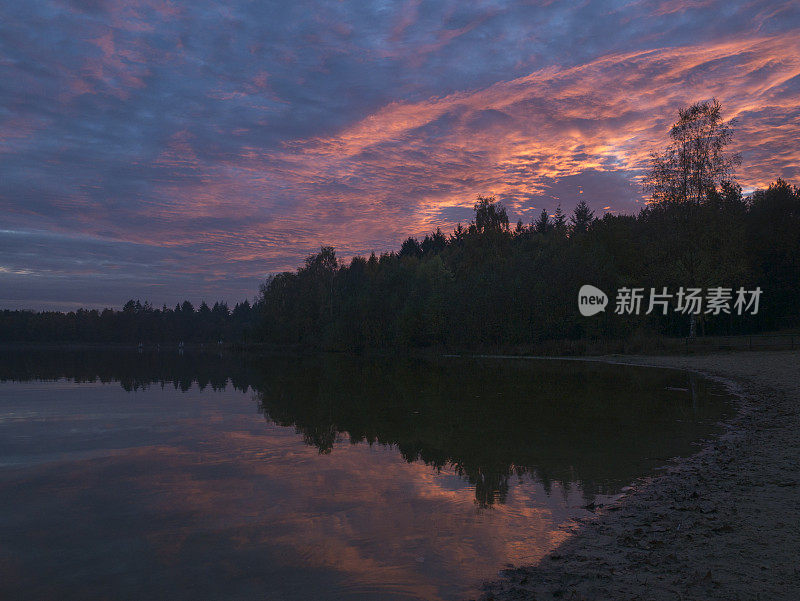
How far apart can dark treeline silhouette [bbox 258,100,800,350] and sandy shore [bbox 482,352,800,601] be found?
127 ft

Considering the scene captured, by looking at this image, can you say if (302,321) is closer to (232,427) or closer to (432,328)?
(432,328)

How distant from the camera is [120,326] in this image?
15412cm

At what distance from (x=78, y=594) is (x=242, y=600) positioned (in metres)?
1.59

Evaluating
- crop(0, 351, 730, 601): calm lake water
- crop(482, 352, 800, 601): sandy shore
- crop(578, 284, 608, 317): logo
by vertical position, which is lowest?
crop(0, 351, 730, 601): calm lake water

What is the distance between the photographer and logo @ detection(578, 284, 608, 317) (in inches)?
2026

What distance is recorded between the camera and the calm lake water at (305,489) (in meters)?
5.12

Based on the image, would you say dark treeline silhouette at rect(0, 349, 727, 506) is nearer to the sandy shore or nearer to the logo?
the sandy shore

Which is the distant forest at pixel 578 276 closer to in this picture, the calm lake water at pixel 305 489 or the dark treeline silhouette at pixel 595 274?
the dark treeline silhouette at pixel 595 274

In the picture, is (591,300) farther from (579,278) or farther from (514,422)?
(514,422)

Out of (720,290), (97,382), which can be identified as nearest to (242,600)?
(97,382)

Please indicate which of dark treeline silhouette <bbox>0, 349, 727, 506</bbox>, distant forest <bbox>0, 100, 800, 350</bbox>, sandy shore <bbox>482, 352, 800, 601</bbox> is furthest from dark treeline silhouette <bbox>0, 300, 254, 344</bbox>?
sandy shore <bbox>482, 352, 800, 601</bbox>

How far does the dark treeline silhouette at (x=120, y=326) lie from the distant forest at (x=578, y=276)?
52.6m

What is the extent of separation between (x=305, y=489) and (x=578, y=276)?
50759 millimetres

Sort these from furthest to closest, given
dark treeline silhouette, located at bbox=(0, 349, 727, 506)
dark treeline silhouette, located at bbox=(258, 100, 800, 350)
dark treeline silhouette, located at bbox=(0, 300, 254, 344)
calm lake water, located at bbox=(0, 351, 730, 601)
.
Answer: dark treeline silhouette, located at bbox=(0, 300, 254, 344)
dark treeline silhouette, located at bbox=(258, 100, 800, 350)
dark treeline silhouette, located at bbox=(0, 349, 727, 506)
calm lake water, located at bbox=(0, 351, 730, 601)
